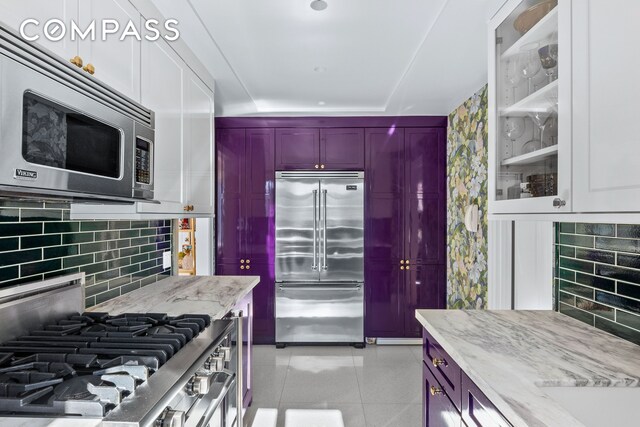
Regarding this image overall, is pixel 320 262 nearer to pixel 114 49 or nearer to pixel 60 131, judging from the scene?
pixel 114 49

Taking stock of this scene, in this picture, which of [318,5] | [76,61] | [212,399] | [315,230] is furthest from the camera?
[315,230]

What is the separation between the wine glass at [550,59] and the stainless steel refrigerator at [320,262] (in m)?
2.48

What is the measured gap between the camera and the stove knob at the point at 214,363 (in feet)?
4.56

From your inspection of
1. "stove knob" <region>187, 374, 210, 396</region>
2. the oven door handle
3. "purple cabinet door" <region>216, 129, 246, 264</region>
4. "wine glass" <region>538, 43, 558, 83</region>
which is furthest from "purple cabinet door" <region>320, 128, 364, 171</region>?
"stove knob" <region>187, 374, 210, 396</region>

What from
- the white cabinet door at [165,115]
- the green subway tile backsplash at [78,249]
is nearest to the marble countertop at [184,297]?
the green subway tile backsplash at [78,249]

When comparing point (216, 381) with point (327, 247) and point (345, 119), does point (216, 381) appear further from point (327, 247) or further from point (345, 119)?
point (345, 119)

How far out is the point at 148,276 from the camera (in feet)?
8.28

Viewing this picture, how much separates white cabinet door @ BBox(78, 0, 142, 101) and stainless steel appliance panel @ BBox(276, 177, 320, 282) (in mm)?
2268

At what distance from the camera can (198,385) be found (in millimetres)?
1214

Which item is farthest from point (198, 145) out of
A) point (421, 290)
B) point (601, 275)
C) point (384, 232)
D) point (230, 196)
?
point (421, 290)

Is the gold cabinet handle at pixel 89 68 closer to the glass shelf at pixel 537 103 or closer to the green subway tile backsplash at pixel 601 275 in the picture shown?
the glass shelf at pixel 537 103

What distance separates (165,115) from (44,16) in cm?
92

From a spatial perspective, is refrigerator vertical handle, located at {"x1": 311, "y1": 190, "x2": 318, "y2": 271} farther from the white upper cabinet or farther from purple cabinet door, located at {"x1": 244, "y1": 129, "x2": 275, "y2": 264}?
the white upper cabinet

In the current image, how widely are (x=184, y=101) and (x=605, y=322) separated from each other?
2470 millimetres
